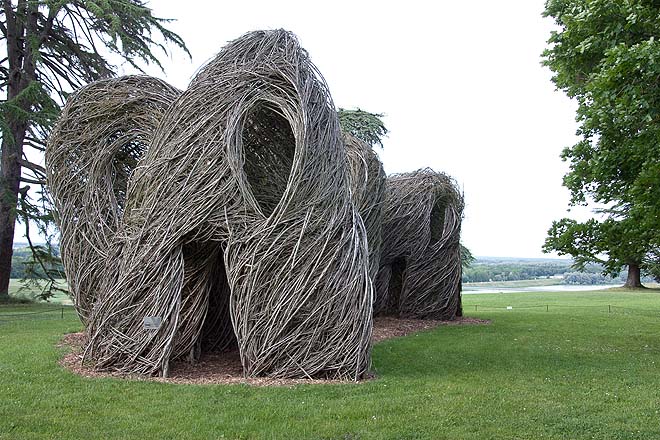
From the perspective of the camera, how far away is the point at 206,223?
26.2 feet

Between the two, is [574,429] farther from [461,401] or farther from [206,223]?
[206,223]

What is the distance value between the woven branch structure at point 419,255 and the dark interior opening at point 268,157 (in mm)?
6588

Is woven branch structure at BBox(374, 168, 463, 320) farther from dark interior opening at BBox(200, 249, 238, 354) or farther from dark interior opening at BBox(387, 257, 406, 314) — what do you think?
dark interior opening at BBox(200, 249, 238, 354)

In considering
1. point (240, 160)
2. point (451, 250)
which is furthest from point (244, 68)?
point (451, 250)

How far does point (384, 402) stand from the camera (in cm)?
640

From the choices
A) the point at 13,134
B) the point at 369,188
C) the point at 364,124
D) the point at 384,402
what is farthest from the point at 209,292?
the point at 364,124

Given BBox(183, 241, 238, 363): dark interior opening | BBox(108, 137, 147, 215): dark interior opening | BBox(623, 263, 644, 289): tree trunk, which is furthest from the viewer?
BBox(623, 263, 644, 289): tree trunk

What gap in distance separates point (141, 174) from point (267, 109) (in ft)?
6.86

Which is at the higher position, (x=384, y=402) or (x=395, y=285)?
(x=395, y=285)

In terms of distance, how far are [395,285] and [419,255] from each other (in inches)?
58.0

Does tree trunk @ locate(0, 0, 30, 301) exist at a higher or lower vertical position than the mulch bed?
higher

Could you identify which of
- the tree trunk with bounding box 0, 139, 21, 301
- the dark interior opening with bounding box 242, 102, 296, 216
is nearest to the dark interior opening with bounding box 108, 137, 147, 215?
the dark interior opening with bounding box 242, 102, 296, 216

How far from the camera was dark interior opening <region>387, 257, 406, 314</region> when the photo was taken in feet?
55.7

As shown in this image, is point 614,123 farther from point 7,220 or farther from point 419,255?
point 7,220
